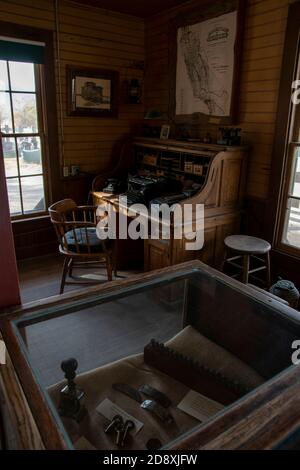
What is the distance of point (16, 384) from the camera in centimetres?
91

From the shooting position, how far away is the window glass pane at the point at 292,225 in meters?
2.69

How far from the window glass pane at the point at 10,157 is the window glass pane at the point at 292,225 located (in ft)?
8.41

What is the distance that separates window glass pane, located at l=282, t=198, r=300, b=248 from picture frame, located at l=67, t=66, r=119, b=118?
7.17ft

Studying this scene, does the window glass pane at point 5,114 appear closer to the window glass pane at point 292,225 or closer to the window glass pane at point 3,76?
the window glass pane at point 3,76

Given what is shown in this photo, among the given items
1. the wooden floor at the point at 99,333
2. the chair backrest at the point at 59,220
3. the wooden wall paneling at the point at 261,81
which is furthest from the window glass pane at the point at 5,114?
the wooden floor at the point at 99,333

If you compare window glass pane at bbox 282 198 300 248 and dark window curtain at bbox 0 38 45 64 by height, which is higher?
dark window curtain at bbox 0 38 45 64

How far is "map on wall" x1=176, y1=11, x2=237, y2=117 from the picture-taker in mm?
2881

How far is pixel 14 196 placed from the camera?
346 centimetres

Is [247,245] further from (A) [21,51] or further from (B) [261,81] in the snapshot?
(A) [21,51]

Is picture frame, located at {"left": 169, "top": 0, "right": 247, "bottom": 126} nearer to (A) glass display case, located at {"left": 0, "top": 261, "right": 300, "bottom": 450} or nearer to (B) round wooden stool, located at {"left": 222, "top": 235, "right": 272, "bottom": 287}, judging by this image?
(B) round wooden stool, located at {"left": 222, "top": 235, "right": 272, "bottom": 287}

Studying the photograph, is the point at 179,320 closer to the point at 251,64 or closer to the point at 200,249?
the point at 200,249

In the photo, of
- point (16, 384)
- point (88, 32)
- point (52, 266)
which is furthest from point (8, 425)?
point (88, 32)

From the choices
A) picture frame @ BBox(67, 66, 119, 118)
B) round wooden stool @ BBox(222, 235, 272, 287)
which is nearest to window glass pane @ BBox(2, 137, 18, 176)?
picture frame @ BBox(67, 66, 119, 118)

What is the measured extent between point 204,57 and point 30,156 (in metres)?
1.92
